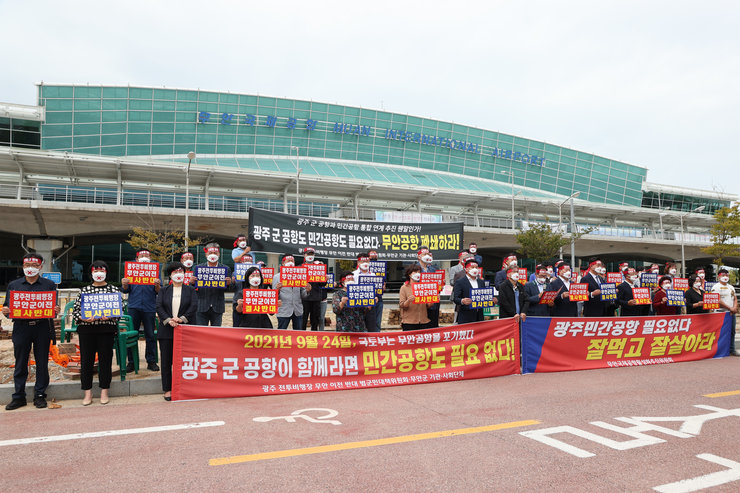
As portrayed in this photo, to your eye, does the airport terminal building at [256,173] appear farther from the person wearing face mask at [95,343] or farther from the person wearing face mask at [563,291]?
the person wearing face mask at [95,343]

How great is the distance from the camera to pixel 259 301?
702cm

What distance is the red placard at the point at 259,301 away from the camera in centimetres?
696

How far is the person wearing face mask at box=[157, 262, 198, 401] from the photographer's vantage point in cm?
612

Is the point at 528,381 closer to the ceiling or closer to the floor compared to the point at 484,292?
closer to the floor

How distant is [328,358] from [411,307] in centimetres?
181

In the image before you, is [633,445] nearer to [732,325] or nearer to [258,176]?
[732,325]

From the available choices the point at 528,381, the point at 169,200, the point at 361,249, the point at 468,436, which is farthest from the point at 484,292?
the point at 169,200

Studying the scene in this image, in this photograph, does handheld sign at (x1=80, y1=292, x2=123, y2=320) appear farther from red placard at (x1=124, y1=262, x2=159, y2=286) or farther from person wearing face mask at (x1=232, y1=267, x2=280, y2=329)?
person wearing face mask at (x1=232, y1=267, x2=280, y2=329)

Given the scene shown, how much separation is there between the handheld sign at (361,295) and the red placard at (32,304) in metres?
3.88

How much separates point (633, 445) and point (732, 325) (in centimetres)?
772

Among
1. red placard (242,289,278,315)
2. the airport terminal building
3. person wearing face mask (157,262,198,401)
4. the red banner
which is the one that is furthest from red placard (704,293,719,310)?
the airport terminal building

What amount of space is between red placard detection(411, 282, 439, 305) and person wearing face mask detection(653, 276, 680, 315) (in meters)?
5.54

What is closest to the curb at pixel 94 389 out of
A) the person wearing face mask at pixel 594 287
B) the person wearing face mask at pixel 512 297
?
the person wearing face mask at pixel 512 297

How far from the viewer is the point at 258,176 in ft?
120
